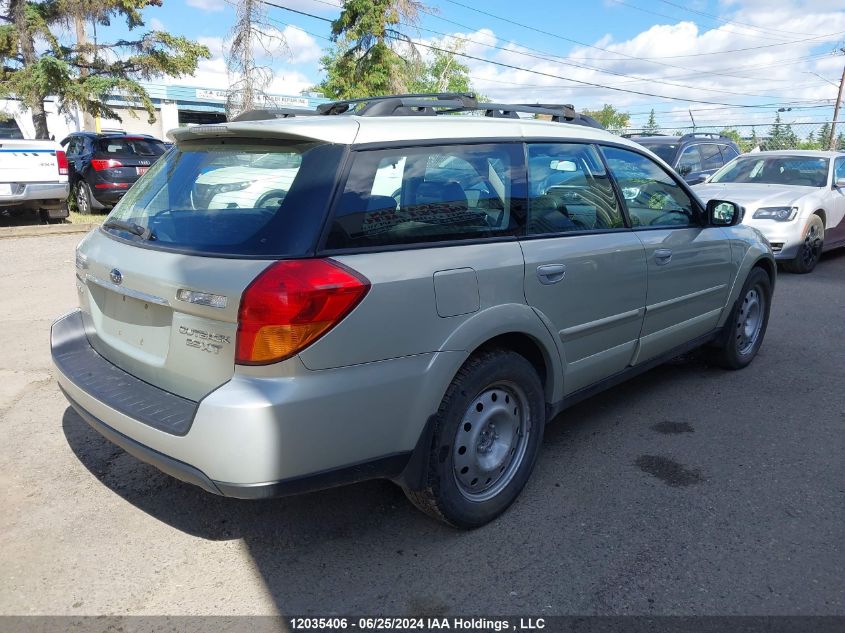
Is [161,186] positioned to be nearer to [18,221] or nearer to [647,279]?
[647,279]

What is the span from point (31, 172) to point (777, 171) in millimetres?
11522

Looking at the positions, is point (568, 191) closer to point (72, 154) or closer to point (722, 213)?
point (722, 213)

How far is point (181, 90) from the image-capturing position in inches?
1681

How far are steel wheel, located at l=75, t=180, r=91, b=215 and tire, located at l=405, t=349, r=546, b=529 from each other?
42.6 feet

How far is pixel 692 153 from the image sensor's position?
496 inches

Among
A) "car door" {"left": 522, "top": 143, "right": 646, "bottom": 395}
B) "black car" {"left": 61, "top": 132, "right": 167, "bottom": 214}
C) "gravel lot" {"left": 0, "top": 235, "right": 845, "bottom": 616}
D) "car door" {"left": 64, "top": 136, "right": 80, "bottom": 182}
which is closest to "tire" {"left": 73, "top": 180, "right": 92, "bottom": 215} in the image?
"black car" {"left": 61, "top": 132, "right": 167, "bottom": 214}

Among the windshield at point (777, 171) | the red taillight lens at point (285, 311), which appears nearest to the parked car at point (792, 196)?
the windshield at point (777, 171)

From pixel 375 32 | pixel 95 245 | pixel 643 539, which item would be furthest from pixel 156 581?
pixel 375 32

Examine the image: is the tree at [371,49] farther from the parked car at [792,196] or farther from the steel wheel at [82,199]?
the parked car at [792,196]

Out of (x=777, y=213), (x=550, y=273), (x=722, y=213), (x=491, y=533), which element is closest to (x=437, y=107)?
(x=550, y=273)

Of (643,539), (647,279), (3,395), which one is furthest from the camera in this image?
(3,395)

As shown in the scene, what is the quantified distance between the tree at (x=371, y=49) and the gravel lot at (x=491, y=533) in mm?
22723

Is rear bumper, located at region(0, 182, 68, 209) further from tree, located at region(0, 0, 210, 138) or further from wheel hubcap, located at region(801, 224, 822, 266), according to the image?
wheel hubcap, located at region(801, 224, 822, 266)

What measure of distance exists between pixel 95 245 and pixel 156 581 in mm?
1524
